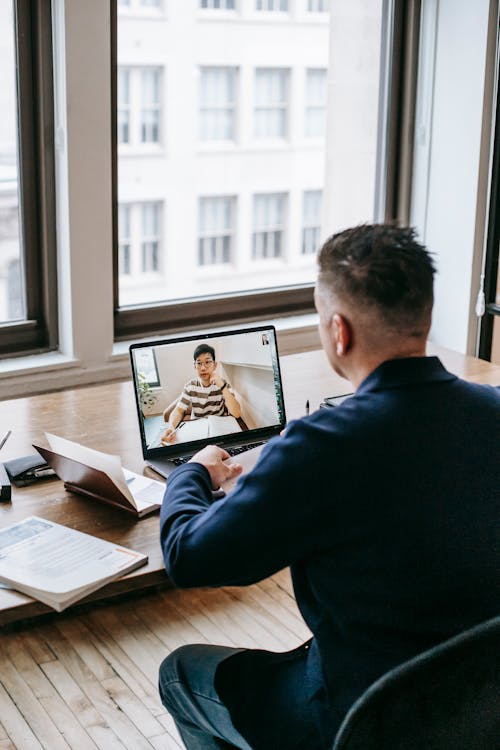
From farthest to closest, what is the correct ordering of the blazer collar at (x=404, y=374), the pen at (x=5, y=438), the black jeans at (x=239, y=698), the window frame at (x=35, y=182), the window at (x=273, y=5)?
the window at (x=273, y=5)
the window frame at (x=35, y=182)
the pen at (x=5, y=438)
the black jeans at (x=239, y=698)
the blazer collar at (x=404, y=374)

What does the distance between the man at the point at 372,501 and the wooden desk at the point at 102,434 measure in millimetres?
286

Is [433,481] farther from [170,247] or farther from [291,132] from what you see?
[291,132]

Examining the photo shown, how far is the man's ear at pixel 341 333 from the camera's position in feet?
4.57

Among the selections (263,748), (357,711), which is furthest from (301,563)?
(263,748)

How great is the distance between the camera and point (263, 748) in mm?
1516

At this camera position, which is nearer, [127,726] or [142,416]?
[142,416]

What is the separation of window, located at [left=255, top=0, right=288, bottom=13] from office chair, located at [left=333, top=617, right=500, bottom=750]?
307 cm

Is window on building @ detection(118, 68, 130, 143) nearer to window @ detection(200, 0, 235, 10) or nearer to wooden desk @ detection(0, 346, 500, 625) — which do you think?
window @ detection(200, 0, 235, 10)

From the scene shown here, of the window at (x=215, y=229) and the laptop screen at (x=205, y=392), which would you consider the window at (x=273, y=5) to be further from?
the laptop screen at (x=205, y=392)

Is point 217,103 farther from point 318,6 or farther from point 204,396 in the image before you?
point 204,396

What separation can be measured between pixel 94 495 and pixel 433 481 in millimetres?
856

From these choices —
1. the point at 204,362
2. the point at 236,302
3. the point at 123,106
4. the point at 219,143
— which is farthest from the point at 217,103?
the point at 204,362

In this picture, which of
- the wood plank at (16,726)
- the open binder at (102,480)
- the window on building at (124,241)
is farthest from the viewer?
the window on building at (124,241)

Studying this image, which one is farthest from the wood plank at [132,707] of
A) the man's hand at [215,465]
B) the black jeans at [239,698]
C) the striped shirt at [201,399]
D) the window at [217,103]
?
the window at [217,103]
